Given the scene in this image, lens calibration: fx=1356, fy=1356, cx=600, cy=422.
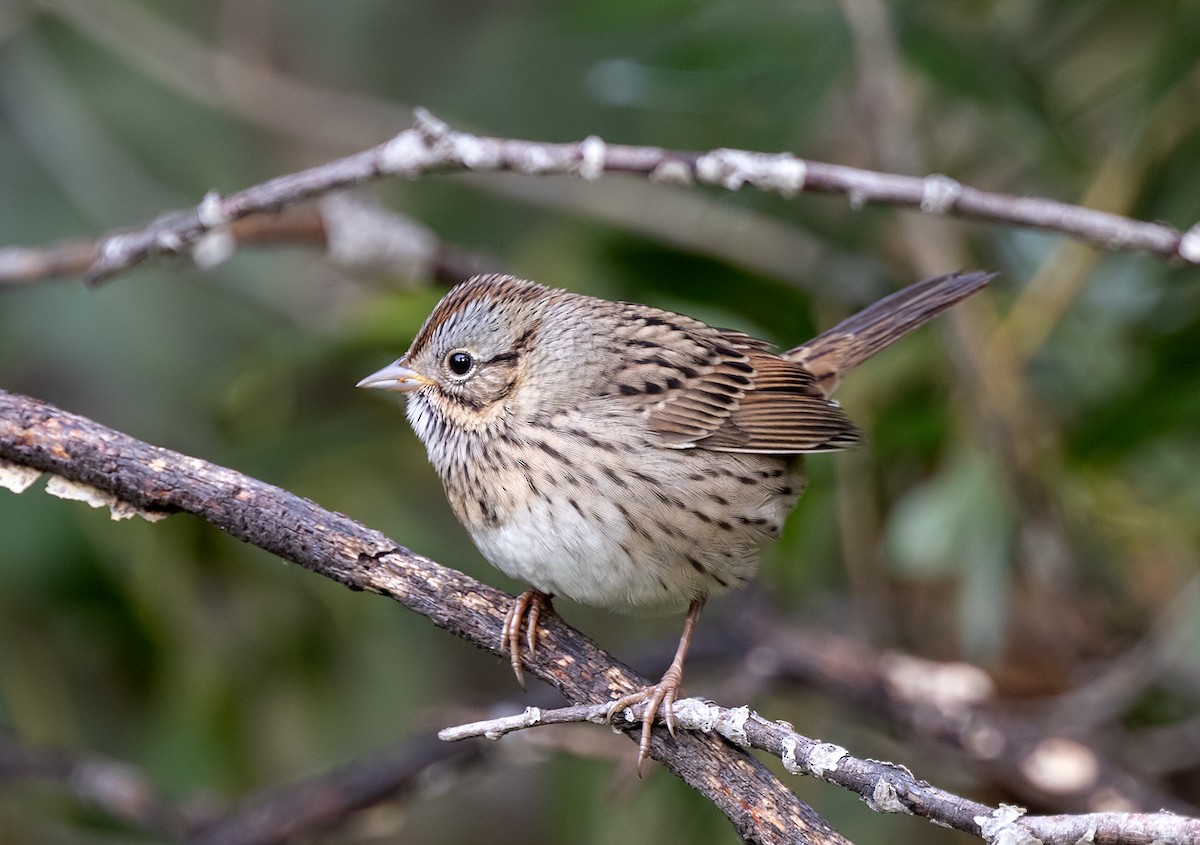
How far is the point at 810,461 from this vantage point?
4.17 metres

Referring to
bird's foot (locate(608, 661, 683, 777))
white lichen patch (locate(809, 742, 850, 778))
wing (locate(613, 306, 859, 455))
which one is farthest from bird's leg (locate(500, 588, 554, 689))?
white lichen patch (locate(809, 742, 850, 778))

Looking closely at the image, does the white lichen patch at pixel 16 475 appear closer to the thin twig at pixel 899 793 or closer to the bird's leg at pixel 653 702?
the thin twig at pixel 899 793

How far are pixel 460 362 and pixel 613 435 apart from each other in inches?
19.0

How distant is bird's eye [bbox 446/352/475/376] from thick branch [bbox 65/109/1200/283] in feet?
1.66

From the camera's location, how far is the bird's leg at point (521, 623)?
2.61 meters

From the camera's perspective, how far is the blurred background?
4.11 metres

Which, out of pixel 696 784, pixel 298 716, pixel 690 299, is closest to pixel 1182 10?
pixel 690 299

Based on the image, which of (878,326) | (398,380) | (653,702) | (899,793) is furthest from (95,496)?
(878,326)

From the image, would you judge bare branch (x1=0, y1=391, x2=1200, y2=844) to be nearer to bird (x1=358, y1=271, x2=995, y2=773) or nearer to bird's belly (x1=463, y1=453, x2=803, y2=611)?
bird (x1=358, y1=271, x2=995, y2=773)

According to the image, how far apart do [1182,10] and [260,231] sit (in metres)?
2.71

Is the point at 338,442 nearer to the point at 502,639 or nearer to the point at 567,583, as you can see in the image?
the point at 567,583

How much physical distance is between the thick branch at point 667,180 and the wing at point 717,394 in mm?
584

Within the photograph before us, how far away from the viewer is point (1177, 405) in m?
3.86

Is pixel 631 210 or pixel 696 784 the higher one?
pixel 631 210
